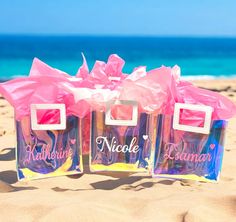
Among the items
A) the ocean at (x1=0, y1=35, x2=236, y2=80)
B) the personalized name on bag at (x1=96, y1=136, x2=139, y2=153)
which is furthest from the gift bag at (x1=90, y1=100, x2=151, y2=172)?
the ocean at (x1=0, y1=35, x2=236, y2=80)

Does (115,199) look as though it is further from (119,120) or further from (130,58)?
(130,58)

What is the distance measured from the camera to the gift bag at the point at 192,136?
2.21m

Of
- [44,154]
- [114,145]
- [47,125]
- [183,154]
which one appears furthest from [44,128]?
[183,154]

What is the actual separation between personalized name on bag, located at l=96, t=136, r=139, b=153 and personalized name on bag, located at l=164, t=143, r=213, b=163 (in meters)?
0.15

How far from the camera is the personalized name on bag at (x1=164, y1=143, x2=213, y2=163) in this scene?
7.36ft

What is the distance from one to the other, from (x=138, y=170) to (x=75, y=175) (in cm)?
37

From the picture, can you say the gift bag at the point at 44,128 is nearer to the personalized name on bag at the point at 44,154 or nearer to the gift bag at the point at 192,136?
the personalized name on bag at the point at 44,154

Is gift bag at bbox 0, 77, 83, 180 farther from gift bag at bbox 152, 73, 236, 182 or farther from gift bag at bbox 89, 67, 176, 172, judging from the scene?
gift bag at bbox 152, 73, 236, 182

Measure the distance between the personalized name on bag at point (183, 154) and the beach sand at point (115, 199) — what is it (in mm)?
138

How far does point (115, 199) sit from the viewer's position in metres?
2.01

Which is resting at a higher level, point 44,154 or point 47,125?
point 47,125

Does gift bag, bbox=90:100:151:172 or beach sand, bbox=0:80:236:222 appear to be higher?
gift bag, bbox=90:100:151:172

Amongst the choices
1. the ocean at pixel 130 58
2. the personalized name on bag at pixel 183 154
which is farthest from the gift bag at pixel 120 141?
the ocean at pixel 130 58

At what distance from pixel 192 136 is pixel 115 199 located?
1.63 feet
